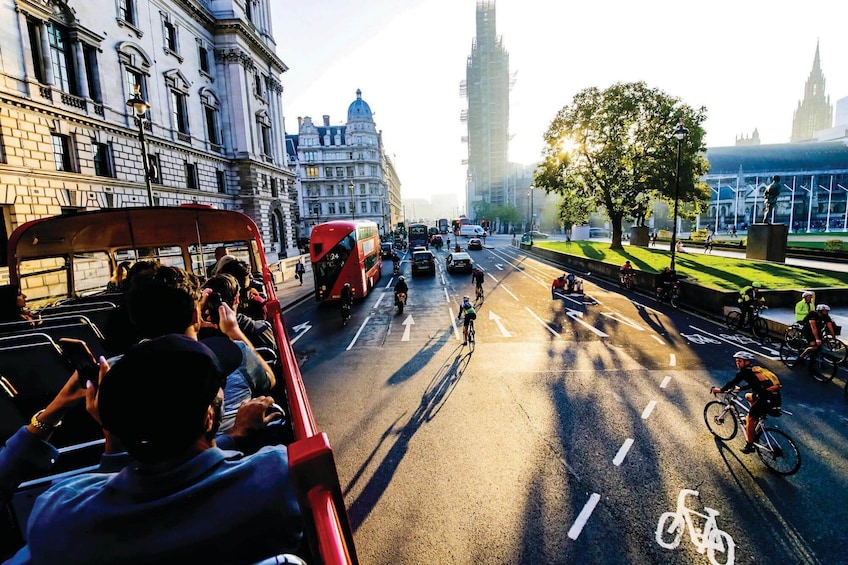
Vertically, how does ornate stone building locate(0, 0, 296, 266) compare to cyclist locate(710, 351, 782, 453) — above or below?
above

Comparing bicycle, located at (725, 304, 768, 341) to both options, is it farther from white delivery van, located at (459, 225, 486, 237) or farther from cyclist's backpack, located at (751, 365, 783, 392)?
white delivery van, located at (459, 225, 486, 237)

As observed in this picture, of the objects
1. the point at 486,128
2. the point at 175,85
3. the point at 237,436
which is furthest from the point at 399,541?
the point at 486,128

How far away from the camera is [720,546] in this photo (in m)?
5.23

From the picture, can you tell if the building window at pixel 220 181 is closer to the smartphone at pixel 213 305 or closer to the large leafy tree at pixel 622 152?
the large leafy tree at pixel 622 152

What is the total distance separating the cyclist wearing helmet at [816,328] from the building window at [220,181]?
40.9 m

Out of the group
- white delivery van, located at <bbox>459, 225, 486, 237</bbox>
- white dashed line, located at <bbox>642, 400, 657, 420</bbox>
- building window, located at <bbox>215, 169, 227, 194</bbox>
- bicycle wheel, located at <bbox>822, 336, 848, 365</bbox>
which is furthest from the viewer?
white delivery van, located at <bbox>459, 225, 486, 237</bbox>

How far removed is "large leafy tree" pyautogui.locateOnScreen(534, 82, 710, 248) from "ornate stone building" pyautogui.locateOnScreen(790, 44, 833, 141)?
18266 centimetres

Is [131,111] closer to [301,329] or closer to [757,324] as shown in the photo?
[301,329]

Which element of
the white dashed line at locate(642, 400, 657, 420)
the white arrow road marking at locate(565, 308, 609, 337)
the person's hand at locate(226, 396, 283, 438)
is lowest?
the white arrow road marking at locate(565, 308, 609, 337)

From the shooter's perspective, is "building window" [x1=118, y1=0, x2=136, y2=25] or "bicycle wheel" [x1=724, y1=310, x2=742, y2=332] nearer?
"bicycle wheel" [x1=724, y1=310, x2=742, y2=332]

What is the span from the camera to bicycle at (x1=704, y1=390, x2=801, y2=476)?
21.7 feet

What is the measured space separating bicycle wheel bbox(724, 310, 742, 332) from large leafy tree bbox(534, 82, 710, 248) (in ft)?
71.3

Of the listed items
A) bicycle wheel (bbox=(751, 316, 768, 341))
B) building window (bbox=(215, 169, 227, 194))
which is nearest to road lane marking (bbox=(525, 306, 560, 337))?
bicycle wheel (bbox=(751, 316, 768, 341))

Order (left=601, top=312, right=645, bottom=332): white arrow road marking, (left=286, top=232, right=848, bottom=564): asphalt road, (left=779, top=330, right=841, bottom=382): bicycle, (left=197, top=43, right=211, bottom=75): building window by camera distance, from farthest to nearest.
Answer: (left=197, top=43, right=211, bottom=75): building window < (left=601, top=312, right=645, bottom=332): white arrow road marking < (left=779, top=330, right=841, bottom=382): bicycle < (left=286, top=232, right=848, bottom=564): asphalt road
